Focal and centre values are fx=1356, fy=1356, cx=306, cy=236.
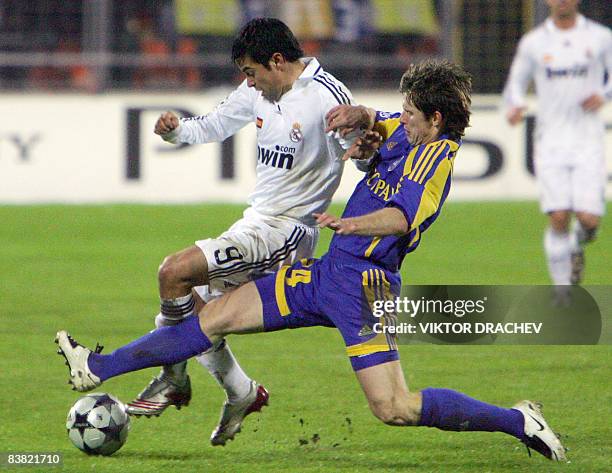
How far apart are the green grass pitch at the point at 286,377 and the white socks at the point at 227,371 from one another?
0.20m

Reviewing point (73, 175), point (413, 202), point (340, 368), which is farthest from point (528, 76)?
point (73, 175)

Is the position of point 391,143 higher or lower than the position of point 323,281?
higher

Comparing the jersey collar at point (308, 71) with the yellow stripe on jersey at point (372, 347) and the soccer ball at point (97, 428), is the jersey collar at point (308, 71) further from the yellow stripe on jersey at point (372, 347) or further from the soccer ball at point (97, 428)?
the soccer ball at point (97, 428)

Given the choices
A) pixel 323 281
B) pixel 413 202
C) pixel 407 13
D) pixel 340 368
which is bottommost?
pixel 340 368

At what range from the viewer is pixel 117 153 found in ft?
49.4

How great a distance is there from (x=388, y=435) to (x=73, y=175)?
9.88 meters

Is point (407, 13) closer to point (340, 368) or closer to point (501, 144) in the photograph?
point (501, 144)

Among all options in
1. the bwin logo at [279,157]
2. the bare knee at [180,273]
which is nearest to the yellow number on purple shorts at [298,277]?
the bare knee at [180,273]

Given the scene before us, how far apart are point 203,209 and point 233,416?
357 inches

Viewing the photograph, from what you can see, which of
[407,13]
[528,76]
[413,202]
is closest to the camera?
[413,202]

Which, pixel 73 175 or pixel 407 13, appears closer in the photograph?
pixel 73 175

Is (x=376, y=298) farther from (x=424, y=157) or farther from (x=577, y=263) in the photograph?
(x=577, y=263)

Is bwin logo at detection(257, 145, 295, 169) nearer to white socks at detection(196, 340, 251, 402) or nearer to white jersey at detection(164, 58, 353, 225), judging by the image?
white jersey at detection(164, 58, 353, 225)

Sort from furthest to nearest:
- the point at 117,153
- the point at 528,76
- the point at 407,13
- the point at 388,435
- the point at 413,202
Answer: the point at 407,13
the point at 117,153
the point at 528,76
the point at 388,435
the point at 413,202
